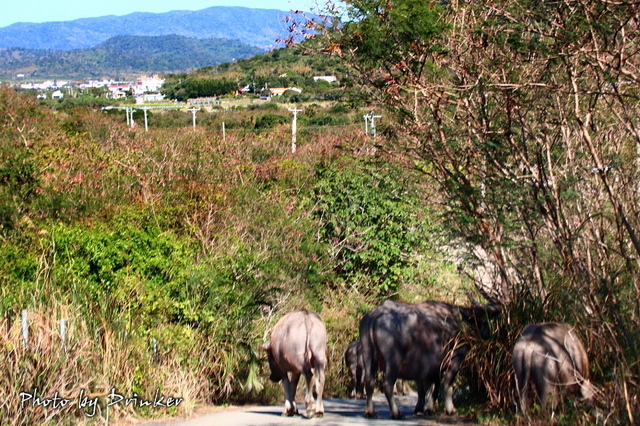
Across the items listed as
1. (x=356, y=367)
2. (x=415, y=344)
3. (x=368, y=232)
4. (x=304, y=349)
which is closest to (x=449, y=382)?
(x=415, y=344)

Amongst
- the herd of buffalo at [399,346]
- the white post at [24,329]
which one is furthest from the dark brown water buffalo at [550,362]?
the white post at [24,329]

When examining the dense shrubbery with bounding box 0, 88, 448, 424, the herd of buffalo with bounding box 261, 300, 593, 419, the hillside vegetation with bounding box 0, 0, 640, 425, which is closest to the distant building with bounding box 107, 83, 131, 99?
the dense shrubbery with bounding box 0, 88, 448, 424

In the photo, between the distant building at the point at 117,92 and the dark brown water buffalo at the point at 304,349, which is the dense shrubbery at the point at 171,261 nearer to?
the dark brown water buffalo at the point at 304,349

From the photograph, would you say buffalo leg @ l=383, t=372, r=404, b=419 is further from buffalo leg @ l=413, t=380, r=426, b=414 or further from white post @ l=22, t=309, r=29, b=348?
white post @ l=22, t=309, r=29, b=348

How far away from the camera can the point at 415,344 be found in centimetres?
969

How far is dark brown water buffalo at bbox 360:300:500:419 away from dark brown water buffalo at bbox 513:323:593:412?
171cm

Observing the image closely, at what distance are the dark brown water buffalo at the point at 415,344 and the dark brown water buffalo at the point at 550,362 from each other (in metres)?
1.71

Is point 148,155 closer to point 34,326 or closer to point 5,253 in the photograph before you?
point 5,253

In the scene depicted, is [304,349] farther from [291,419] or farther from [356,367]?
[356,367]

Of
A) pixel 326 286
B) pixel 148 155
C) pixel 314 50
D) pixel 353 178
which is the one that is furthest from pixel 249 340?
pixel 148 155

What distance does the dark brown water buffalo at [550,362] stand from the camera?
7656 mm

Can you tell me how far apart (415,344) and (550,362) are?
7.37 feet

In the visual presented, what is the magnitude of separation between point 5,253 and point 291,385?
431 cm

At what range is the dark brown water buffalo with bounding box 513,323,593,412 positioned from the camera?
766cm
